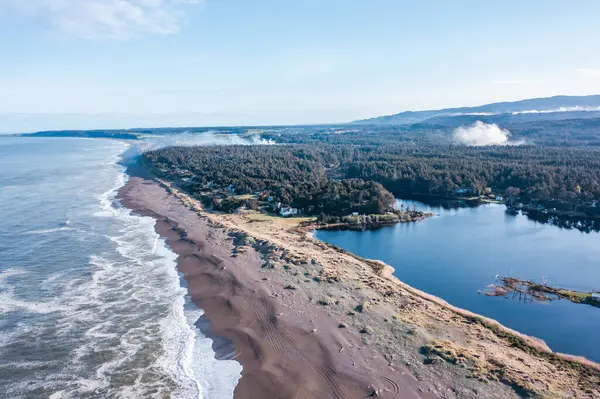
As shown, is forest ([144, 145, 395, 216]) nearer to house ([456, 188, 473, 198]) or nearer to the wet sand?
house ([456, 188, 473, 198])

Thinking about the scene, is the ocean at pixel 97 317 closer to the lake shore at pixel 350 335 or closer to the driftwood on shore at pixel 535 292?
the lake shore at pixel 350 335

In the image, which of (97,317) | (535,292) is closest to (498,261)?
(535,292)

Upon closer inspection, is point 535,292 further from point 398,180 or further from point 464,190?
point 398,180

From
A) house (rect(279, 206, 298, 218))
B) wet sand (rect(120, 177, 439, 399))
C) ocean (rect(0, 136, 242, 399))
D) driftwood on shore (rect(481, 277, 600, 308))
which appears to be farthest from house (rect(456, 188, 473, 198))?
ocean (rect(0, 136, 242, 399))

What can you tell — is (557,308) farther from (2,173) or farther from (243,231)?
(2,173)

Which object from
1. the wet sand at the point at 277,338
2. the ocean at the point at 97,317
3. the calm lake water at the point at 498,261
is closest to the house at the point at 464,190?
the calm lake water at the point at 498,261

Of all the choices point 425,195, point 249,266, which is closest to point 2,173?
point 249,266
